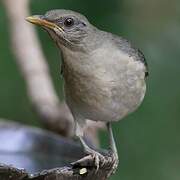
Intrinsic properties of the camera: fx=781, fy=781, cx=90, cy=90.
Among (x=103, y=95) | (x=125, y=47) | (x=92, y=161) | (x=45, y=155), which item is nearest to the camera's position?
(x=92, y=161)

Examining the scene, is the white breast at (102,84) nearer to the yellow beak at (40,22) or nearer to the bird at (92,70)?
the bird at (92,70)

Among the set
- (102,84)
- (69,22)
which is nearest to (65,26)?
(69,22)

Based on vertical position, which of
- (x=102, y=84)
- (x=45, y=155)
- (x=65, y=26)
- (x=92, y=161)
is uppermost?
(x=65, y=26)

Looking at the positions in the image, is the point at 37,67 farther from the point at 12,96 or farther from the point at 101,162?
the point at 101,162

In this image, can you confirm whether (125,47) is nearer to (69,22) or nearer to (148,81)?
(69,22)

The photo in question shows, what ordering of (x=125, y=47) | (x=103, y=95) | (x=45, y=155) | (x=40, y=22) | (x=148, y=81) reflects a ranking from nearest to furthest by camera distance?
(x=40, y=22) → (x=103, y=95) → (x=125, y=47) → (x=45, y=155) → (x=148, y=81)

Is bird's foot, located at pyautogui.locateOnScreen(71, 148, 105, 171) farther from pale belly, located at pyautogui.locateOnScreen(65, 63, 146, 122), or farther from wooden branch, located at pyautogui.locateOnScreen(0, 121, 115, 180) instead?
pale belly, located at pyautogui.locateOnScreen(65, 63, 146, 122)

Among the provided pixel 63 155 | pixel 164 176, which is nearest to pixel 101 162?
pixel 63 155
